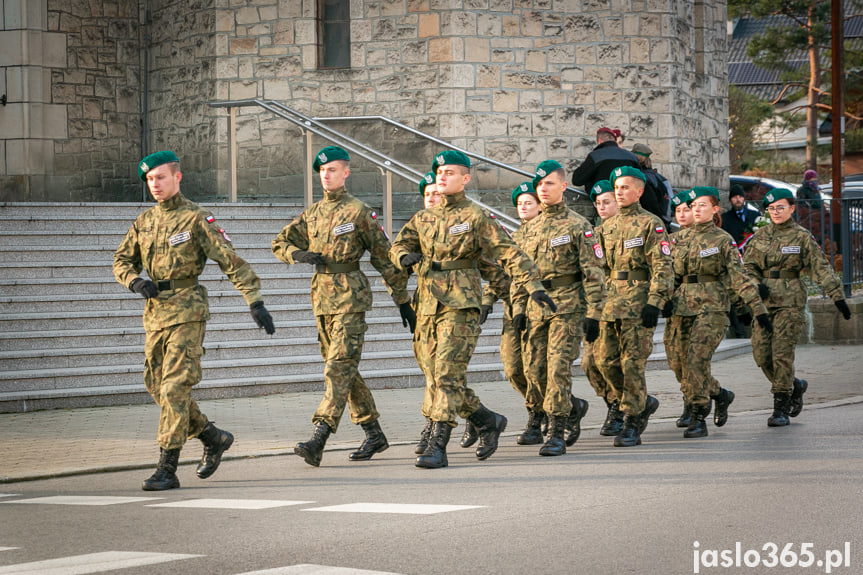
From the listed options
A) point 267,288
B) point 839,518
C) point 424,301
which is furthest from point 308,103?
point 839,518

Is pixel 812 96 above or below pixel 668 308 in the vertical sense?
above

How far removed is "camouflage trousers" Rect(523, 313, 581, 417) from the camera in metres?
9.76

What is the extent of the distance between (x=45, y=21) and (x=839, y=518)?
52.7 feet

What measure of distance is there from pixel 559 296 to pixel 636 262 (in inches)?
34.3

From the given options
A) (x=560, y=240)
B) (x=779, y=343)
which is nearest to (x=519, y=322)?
(x=560, y=240)

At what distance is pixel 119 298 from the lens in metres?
14.2

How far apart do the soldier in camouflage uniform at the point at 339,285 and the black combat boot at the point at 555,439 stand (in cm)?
112

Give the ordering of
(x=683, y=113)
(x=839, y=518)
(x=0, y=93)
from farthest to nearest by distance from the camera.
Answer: (x=683, y=113) < (x=0, y=93) < (x=839, y=518)

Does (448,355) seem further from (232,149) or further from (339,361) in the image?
(232,149)

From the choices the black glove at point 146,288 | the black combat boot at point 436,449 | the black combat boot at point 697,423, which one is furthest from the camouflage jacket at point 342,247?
the black combat boot at point 697,423

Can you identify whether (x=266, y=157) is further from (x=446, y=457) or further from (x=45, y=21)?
(x=446, y=457)

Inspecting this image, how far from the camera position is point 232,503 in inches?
299

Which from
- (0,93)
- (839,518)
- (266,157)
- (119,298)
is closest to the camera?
(839,518)

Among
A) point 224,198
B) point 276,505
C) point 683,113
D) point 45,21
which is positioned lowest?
point 276,505
